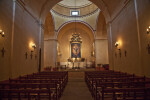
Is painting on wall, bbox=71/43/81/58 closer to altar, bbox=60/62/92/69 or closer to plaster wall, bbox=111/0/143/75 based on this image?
altar, bbox=60/62/92/69

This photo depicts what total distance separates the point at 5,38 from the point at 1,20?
784 mm

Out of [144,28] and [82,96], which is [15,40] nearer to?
[82,96]

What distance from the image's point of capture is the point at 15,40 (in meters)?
5.71

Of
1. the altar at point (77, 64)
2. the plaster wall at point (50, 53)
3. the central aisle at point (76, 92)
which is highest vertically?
the plaster wall at point (50, 53)

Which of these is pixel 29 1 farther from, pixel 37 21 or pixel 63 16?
pixel 63 16

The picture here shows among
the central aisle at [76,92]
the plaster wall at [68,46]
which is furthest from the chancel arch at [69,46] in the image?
the central aisle at [76,92]

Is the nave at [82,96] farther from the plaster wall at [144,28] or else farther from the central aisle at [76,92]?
the plaster wall at [144,28]

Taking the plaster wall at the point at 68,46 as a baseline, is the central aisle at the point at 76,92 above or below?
below

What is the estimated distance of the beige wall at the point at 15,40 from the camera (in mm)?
4840

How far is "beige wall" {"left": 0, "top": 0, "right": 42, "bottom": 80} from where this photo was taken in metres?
4.84

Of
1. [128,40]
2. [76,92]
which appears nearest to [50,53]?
[76,92]

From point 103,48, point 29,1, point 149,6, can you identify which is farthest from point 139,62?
point 103,48

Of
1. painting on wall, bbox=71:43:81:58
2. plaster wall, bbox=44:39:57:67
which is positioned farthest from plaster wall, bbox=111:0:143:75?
painting on wall, bbox=71:43:81:58

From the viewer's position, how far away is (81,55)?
21.2 metres
